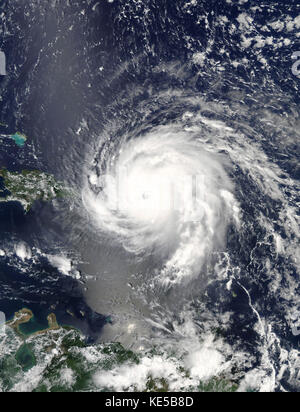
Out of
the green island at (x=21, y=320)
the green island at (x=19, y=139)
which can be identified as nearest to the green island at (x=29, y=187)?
the green island at (x=19, y=139)

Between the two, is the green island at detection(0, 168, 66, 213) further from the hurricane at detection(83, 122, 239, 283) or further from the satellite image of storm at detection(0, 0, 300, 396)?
the hurricane at detection(83, 122, 239, 283)

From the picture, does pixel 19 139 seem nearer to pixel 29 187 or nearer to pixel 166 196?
pixel 29 187

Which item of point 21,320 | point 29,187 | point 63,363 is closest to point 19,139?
point 29,187

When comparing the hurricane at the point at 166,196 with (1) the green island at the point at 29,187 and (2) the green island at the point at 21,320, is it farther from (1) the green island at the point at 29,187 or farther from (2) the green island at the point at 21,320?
(2) the green island at the point at 21,320

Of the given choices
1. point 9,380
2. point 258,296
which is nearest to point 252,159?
point 258,296

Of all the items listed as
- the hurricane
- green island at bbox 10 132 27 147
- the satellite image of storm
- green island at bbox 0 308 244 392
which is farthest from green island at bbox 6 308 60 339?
green island at bbox 10 132 27 147
